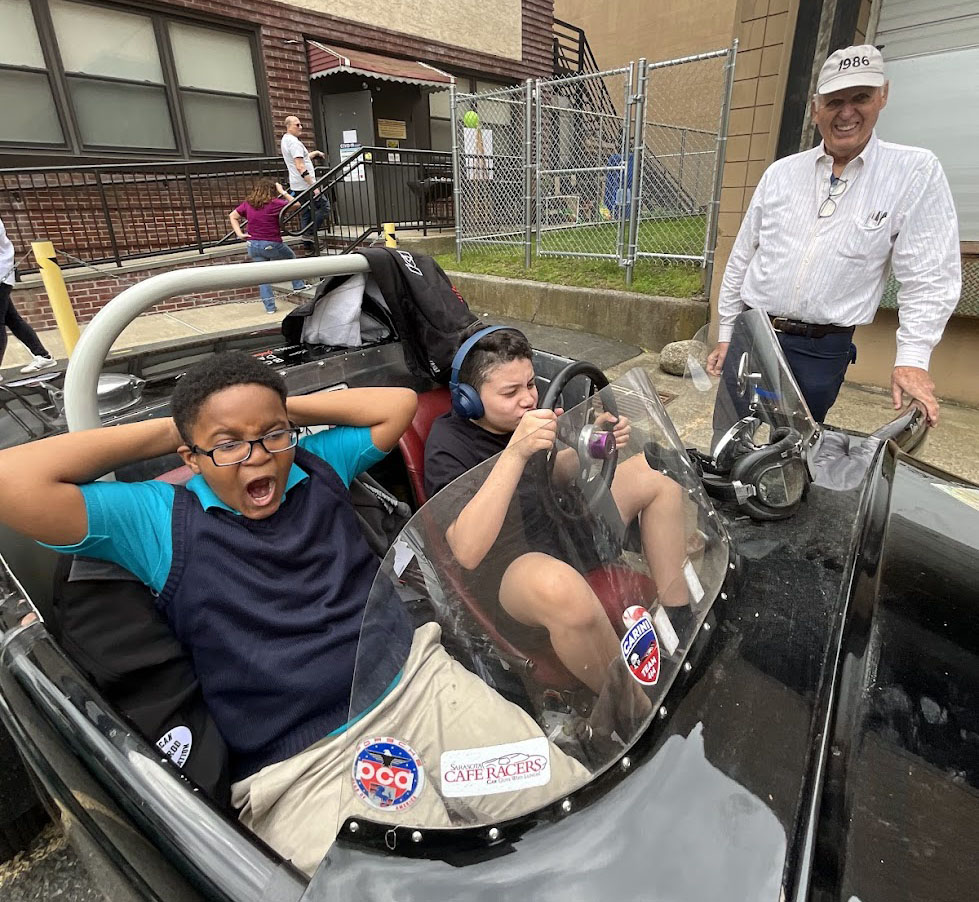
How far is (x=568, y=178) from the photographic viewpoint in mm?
8164

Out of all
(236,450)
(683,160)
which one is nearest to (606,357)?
(236,450)

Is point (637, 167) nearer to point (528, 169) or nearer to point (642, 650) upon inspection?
point (528, 169)

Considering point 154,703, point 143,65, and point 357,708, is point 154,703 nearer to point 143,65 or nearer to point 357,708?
point 357,708

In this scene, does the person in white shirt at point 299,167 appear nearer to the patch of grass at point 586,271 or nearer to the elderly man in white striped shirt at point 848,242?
the patch of grass at point 586,271

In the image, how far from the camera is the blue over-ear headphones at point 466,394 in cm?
202

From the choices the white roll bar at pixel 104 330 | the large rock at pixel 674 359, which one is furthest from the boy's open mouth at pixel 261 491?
the large rock at pixel 674 359

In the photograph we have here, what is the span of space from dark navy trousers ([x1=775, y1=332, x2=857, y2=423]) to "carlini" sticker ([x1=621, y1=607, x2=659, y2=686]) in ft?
7.16

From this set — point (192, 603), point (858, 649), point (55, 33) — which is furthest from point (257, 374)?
point (55, 33)

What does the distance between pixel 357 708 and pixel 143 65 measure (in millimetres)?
11314

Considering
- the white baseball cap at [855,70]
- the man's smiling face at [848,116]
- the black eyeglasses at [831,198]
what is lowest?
the black eyeglasses at [831,198]

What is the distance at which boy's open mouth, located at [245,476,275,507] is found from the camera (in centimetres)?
158

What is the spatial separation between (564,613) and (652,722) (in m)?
0.25

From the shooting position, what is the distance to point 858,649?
1.30 metres

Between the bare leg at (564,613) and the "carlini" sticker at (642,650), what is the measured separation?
27mm
